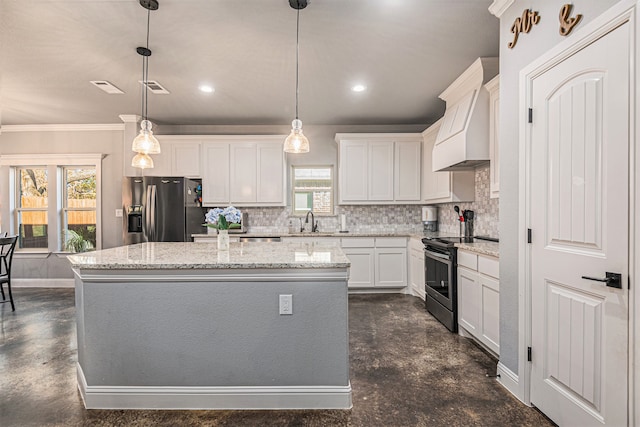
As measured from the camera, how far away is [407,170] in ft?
16.4

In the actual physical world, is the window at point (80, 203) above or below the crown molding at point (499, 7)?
below

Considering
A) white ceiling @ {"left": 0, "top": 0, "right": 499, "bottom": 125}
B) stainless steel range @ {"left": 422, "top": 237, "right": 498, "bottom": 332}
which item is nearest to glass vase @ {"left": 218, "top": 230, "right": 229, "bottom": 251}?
white ceiling @ {"left": 0, "top": 0, "right": 499, "bottom": 125}

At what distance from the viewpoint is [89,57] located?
305cm

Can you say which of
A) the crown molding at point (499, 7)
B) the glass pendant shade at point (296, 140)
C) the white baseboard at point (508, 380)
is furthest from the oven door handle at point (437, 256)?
the crown molding at point (499, 7)

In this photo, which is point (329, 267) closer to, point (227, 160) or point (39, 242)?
point (227, 160)

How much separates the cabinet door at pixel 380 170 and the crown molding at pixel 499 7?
2723mm

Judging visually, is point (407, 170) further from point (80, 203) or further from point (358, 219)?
point (80, 203)

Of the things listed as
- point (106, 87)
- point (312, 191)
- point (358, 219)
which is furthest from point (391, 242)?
point (106, 87)

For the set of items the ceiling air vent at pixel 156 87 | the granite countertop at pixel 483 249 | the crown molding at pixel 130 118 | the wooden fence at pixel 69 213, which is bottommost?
the granite countertop at pixel 483 249

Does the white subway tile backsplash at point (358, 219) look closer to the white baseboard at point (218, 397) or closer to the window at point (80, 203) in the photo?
the window at point (80, 203)

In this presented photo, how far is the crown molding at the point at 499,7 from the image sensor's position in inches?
85.3

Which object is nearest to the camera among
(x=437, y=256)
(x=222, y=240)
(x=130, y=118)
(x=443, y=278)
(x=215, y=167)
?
(x=222, y=240)

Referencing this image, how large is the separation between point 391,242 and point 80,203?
510 cm

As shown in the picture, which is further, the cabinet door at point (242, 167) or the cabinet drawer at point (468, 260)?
the cabinet door at point (242, 167)
